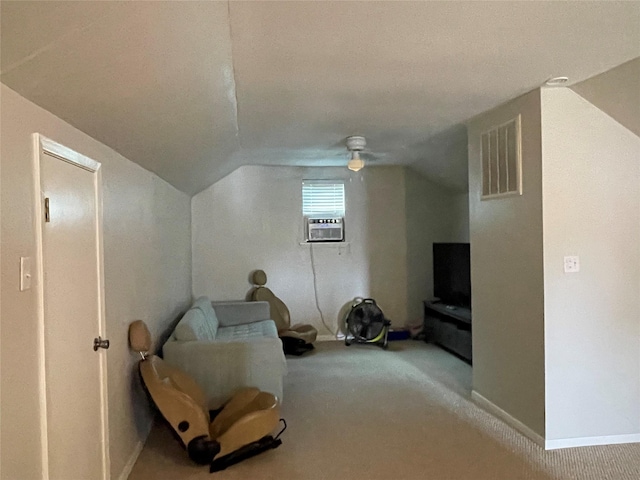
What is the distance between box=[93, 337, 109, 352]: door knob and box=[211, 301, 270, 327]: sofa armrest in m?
3.01

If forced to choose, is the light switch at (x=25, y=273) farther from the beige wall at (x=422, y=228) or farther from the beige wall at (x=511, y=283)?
the beige wall at (x=422, y=228)

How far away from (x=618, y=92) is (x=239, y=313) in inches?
155

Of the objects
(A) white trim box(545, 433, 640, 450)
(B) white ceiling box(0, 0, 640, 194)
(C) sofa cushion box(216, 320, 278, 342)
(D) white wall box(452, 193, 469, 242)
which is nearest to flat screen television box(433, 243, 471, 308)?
(D) white wall box(452, 193, 469, 242)

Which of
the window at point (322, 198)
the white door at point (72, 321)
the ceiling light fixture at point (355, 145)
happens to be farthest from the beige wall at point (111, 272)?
the ceiling light fixture at point (355, 145)

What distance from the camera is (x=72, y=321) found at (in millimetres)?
2127

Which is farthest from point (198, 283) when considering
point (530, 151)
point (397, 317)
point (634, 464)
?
point (634, 464)

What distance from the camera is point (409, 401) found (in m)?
4.17

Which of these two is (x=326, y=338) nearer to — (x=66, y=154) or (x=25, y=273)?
(x=66, y=154)

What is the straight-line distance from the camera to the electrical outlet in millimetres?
3236

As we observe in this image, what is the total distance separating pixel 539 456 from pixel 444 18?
2578 mm

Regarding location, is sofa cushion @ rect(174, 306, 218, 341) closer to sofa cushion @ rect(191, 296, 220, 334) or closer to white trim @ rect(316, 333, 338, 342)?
sofa cushion @ rect(191, 296, 220, 334)

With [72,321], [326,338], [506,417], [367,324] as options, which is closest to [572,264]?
[506,417]

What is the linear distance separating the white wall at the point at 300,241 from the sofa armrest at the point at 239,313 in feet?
2.76

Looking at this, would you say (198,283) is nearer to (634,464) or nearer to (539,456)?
(539,456)
